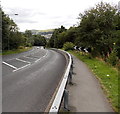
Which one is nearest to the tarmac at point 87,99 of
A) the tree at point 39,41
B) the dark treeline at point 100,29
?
the dark treeline at point 100,29

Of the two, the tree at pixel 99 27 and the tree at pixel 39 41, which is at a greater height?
the tree at pixel 99 27

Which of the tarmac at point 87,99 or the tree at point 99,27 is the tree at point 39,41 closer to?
the tree at point 99,27

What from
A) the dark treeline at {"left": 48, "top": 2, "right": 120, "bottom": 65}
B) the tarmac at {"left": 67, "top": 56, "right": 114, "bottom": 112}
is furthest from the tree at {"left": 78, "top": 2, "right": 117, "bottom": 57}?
the tarmac at {"left": 67, "top": 56, "right": 114, "bottom": 112}

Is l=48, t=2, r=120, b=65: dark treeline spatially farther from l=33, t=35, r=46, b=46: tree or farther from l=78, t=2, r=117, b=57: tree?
l=33, t=35, r=46, b=46: tree

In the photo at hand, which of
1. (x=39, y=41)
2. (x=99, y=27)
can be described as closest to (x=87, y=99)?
(x=99, y=27)

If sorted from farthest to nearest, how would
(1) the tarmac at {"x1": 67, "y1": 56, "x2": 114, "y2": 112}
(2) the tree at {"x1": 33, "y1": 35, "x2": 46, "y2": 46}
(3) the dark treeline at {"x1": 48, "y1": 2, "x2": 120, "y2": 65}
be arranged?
(2) the tree at {"x1": 33, "y1": 35, "x2": 46, "y2": 46} → (3) the dark treeline at {"x1": 48, "y1": 2, "x2": 120, "y2": 65} → (1) the tarmac at {"x1": 67, "y1": 56, "x2": 114, "y2": 112}

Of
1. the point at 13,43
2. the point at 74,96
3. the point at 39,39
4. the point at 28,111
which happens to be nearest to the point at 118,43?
the point at 74,96

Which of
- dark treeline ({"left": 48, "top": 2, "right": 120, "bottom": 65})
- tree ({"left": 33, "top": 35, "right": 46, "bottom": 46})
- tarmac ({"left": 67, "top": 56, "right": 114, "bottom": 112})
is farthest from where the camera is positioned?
tree ({"left": 33, "top": 35, "right": 46, "bottom": 46})

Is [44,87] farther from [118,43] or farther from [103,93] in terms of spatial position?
[118,43]

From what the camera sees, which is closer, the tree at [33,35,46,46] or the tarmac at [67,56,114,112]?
the tarmac at [67,56,114,112]

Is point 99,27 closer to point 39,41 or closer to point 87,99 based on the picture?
point 87,99

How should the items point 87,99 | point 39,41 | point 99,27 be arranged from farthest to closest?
point 39,41, point 99,27, point 87,99

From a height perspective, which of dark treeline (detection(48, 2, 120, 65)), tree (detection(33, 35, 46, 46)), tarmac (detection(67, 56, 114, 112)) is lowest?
tree (detection(33, 35, 46, 46))

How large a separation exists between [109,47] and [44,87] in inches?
631
